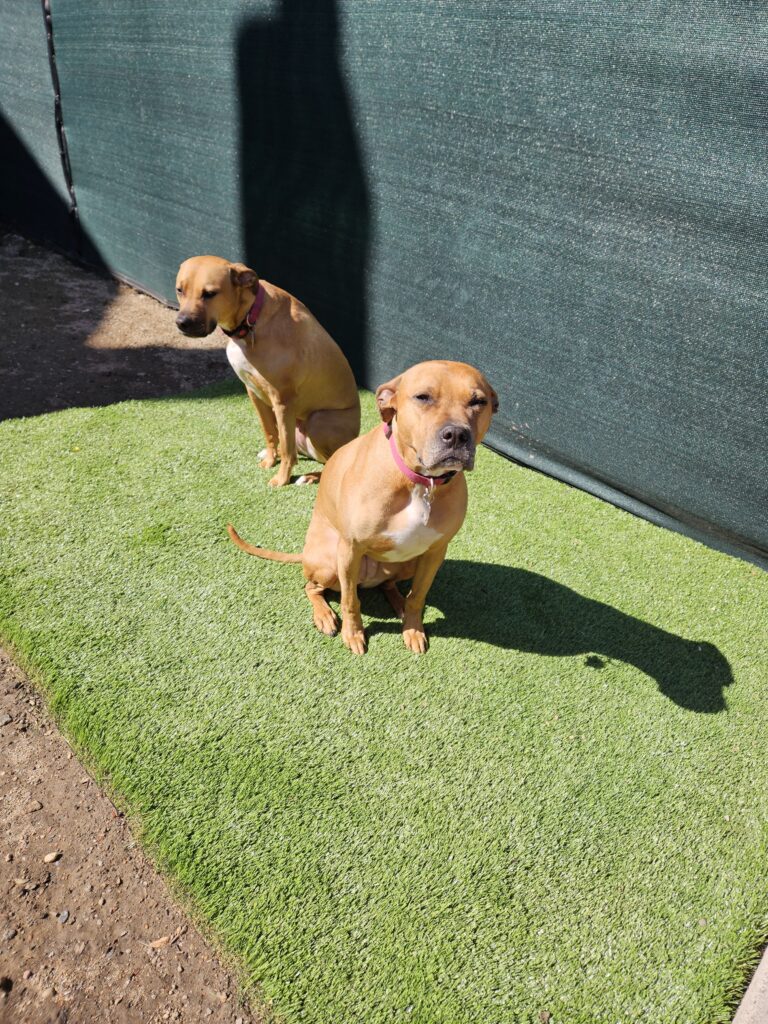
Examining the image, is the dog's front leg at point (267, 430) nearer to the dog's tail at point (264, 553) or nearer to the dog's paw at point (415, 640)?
the dog's tail at point (264, 553)

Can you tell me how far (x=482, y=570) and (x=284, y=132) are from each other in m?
4.00

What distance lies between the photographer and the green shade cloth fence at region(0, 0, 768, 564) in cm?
362

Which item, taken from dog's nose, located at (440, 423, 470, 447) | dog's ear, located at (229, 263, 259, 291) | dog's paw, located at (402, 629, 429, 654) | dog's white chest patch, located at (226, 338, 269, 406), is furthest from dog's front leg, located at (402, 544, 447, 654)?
dog's ear, located at (229, 263, 259, 291)

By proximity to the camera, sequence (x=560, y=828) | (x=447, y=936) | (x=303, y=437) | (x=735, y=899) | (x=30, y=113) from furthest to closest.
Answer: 1. (x=30, y=113)
2. (x=303, y=437)
3. (x=560, y=828)
4. (x=735, y=899)
5. (x=447, y=936)

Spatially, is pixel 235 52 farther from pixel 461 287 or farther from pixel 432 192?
pixel 461 287

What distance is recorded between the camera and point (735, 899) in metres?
2.45

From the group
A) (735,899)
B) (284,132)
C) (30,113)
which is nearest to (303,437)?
(284,132)

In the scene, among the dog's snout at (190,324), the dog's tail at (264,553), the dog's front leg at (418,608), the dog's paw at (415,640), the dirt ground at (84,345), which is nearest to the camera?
the dog's front leg at (418,608)

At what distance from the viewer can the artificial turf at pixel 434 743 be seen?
2244 millimetres

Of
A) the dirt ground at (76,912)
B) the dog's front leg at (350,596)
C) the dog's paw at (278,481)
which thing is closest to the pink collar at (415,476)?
the dog's front leg at (350,596)

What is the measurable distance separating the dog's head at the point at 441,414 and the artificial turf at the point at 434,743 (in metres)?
1.21

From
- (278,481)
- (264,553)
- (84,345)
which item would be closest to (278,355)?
(278,481)

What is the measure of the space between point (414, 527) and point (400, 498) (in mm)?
131

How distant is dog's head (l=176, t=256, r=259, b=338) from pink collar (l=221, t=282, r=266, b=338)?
98 millimetres
